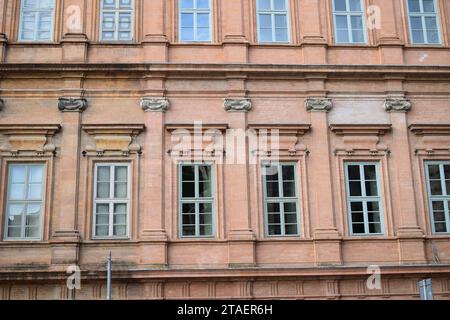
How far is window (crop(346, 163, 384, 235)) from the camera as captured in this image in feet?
52.7

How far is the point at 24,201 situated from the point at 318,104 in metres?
7.92

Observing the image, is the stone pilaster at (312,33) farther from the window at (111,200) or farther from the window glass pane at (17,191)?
the window glass pane at (17,191)

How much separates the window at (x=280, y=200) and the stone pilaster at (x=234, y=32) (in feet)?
10.3

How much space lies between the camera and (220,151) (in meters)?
16.1

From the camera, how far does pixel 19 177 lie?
1583cm

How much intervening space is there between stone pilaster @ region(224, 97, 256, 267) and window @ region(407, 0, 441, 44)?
213 inches

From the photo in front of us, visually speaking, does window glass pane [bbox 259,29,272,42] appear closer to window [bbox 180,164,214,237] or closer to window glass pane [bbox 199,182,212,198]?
window [bbox 180,164,214,237]

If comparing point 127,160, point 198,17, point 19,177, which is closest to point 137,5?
point 198,17

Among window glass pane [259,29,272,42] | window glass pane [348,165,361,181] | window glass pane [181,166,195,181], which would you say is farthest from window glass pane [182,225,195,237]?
window glass pane [259,29,272,42]

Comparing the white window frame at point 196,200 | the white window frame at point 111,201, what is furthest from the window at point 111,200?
the white window frame at point 196,200

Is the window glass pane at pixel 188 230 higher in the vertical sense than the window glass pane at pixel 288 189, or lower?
lower

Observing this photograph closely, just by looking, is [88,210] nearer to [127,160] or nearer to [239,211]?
[127,160]

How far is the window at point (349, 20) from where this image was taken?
17.6m
